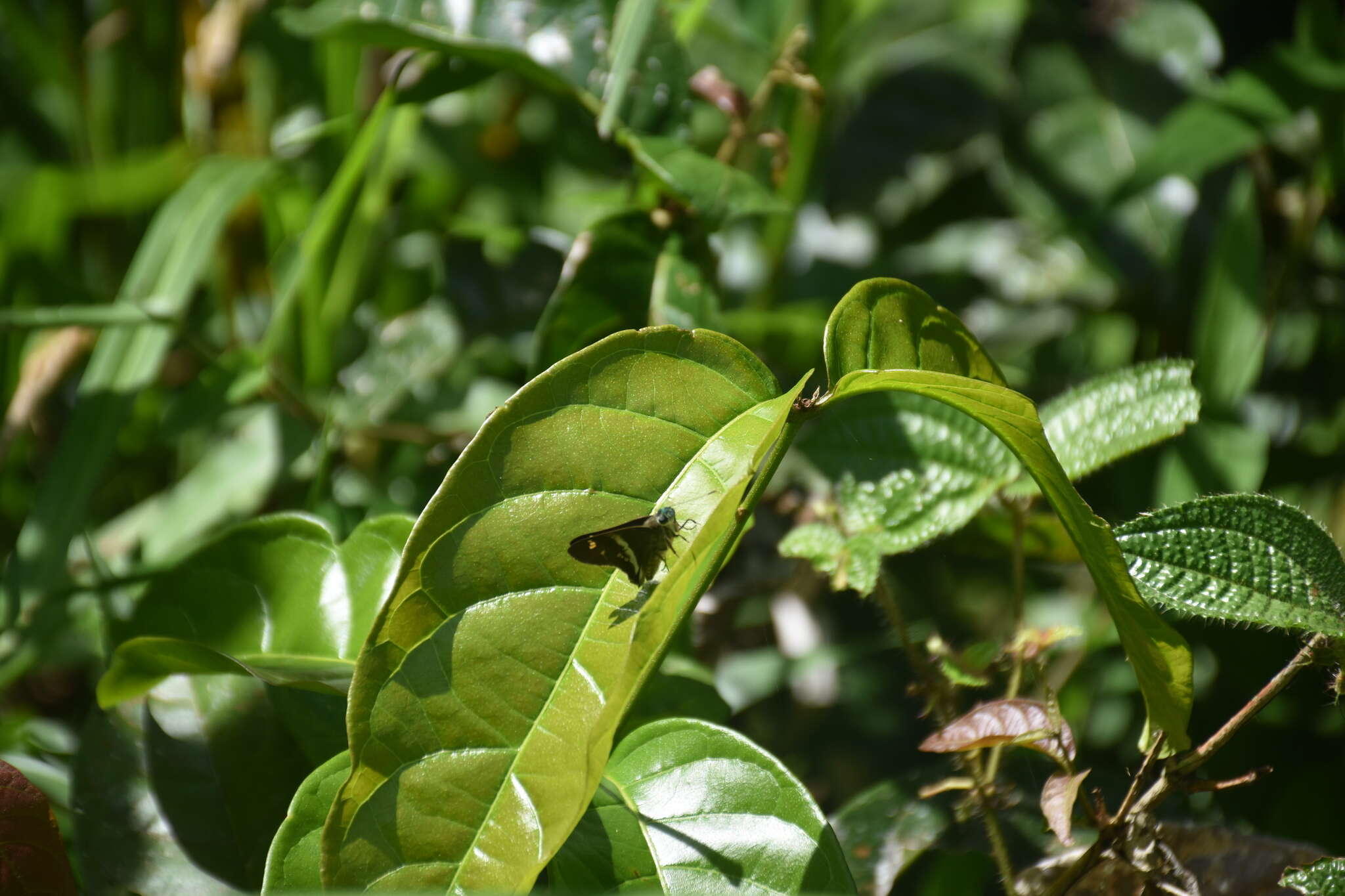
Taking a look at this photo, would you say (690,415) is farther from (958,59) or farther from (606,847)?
(958,59)

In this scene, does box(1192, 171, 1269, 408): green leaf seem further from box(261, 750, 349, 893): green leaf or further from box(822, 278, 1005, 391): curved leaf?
box(261, 750, 349, 893): green leaf

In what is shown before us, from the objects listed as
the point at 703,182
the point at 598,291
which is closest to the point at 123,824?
the point at 598,291

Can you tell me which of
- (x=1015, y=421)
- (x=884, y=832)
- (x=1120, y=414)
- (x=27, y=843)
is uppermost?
(x=1015, y=421)

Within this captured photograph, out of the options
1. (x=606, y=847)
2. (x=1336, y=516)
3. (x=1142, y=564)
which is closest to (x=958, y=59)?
(x=1336, y=516)

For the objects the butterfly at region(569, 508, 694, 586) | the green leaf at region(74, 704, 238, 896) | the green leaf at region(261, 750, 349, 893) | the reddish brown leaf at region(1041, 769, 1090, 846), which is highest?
the butterfly at region(569, 508, 694, 586)

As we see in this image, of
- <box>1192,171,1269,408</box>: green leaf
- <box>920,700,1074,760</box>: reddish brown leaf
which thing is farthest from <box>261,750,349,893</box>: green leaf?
<box>1192,171,1269,408</box>: green leaf

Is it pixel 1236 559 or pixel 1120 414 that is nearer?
pixel 1236 559

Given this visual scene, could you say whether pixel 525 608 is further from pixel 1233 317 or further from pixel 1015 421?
pixel 1233 317

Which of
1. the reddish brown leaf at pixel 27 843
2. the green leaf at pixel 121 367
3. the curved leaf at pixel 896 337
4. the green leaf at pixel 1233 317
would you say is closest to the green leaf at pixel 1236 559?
the curved leaf at pixel 896 337
